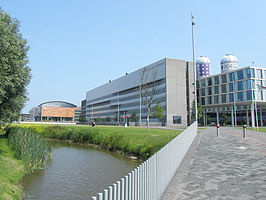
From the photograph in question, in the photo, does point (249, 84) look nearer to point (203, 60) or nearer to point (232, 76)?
point (232, 76)

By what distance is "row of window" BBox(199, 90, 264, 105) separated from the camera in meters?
52.0

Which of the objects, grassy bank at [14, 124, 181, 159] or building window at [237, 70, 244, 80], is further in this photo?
building window at [237, 70, 244, 80]

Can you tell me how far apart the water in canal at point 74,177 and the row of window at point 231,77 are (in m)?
47.4

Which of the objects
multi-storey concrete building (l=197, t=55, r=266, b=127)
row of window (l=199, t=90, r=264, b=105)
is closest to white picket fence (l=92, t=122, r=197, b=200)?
multi-storey concrete building (l=197, t=55, r=266, b=127)

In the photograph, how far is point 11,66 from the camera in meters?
12.6

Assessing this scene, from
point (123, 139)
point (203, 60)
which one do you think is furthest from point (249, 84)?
point (123, 139)

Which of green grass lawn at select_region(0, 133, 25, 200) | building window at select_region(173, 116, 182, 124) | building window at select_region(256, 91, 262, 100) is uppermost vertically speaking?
building window at select_region(256, 91, 262, 100)

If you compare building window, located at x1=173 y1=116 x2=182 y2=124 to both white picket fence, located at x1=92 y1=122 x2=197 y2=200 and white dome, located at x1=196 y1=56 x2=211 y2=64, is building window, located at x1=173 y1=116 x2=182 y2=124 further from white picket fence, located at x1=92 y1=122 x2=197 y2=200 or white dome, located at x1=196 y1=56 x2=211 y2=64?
white picket fence, located at x1=92 y1=122 x2=197 y2=200

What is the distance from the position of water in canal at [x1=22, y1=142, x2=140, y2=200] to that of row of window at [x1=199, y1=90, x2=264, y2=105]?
46.3 m

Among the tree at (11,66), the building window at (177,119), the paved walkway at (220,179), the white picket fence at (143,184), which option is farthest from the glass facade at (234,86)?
the white picket fence at (143,184)

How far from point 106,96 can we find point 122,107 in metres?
17.3

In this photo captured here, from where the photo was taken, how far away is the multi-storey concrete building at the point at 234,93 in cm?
5209

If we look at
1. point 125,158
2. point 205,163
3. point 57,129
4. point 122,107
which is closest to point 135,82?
point 122,107

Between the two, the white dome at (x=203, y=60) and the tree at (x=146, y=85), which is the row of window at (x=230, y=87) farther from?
the white dome at (x=203, y=60)
